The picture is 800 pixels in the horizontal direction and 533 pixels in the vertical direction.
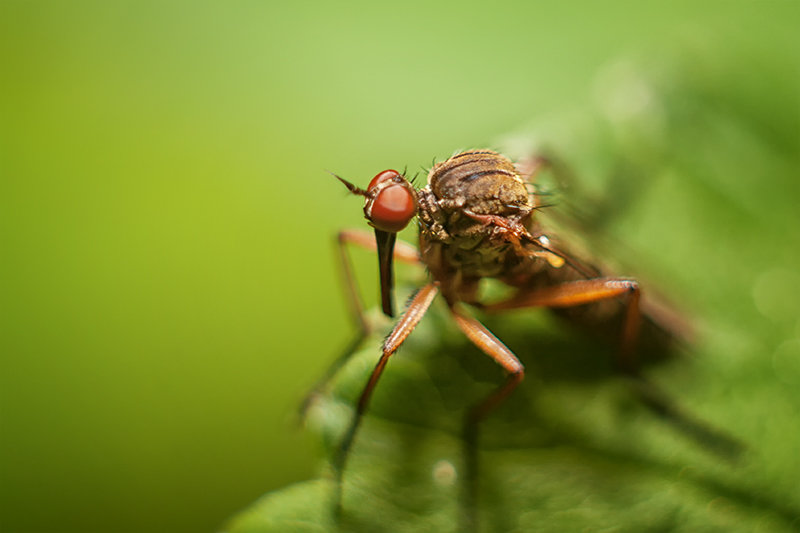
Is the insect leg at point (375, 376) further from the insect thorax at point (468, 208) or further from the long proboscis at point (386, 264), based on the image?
the insect thorax at point (468, 208)

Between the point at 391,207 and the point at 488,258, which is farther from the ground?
the point at 488,258

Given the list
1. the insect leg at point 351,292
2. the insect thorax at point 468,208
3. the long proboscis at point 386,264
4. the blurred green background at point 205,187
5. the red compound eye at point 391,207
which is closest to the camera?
the red compound eye at point 391,207

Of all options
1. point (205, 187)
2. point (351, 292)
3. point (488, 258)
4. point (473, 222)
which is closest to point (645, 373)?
point (488, 258)

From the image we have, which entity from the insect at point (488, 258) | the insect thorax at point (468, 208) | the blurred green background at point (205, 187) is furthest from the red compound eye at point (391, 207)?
the blurred green background at point (205, 187)

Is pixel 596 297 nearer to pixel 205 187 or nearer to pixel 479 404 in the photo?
pixel 479 404

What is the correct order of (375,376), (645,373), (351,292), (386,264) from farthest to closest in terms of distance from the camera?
1. (351,292)
2. (645,373)
3. (386,264)
4. (375,376)

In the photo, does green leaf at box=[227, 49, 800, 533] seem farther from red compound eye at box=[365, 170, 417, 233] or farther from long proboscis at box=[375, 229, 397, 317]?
red compound eye at box=[365, 170, 417, 233]

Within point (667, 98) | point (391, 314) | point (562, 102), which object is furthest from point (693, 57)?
point (391, 314)
